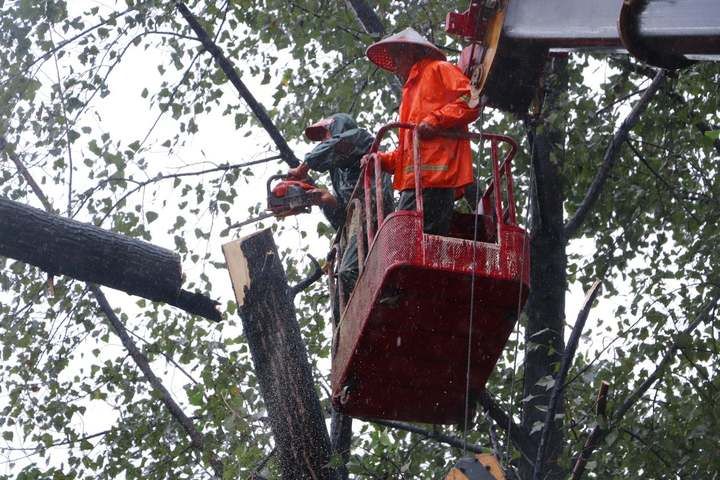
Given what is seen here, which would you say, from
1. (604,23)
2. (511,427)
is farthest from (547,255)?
(604,23)

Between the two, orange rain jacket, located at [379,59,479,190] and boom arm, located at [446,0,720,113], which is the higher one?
orange rain jacket, located at [379,59,479,190]

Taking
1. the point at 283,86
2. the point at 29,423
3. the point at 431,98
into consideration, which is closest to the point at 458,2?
the point at 283,86

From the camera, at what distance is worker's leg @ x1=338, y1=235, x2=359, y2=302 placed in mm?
6531

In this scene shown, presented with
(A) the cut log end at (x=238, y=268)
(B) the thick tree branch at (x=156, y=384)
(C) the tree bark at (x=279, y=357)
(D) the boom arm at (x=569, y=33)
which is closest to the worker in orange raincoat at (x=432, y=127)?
(D) the boom arm at (x=569, y=33)

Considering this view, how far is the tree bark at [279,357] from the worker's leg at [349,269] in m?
0.62

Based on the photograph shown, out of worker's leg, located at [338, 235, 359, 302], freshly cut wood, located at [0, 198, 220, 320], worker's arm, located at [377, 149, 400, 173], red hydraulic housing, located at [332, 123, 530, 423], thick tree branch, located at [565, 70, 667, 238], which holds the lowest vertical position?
red hydraulic housing, located at [332, 123, 530, 423]

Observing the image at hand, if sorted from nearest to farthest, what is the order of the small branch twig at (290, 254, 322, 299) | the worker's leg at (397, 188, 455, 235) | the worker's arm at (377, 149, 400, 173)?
the worker's leg at (397, 188, 455, 235)
the worker's arm at (377, 149, 400, 173)
the small branch twig at (290, 254, 322, 299)

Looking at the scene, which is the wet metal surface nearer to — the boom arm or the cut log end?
the boom arm

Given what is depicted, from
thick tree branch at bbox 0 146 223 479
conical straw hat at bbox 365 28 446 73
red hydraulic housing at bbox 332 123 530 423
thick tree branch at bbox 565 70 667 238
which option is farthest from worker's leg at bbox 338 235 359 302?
thick tree branch at bbox 0 146 223 479

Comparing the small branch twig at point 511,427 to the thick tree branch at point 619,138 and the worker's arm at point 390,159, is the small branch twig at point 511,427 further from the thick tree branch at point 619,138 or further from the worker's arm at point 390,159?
the worker's arm at point 390,159

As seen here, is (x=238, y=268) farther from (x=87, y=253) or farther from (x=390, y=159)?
(x=390, y=159)

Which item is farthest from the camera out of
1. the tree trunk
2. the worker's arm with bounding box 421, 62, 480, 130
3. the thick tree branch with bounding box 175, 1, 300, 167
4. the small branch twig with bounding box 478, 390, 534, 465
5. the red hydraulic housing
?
the tree trunk

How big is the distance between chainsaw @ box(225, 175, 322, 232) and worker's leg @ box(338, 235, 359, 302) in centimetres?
63

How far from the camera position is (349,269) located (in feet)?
21.4
